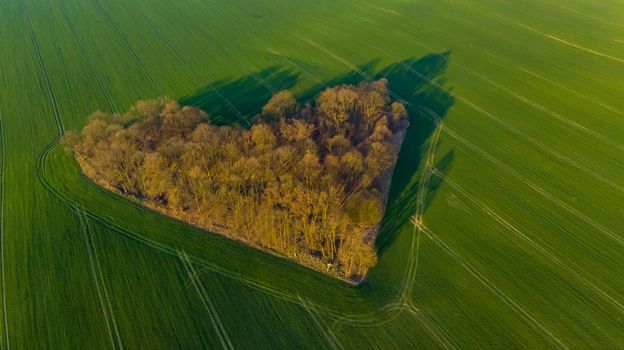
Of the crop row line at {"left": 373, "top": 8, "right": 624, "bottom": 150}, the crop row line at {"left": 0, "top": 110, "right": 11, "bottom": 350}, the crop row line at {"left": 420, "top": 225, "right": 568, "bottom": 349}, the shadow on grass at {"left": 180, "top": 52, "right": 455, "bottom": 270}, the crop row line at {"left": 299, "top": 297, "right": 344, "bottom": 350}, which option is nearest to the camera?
the crop row line at {"left": 299, "top": 297, "right": 344, "bottom": 350}

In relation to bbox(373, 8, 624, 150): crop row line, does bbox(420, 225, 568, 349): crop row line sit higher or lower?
lower

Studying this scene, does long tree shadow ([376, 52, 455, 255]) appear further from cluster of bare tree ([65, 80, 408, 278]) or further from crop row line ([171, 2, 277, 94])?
crop row line ([171, 2, 277, 94])

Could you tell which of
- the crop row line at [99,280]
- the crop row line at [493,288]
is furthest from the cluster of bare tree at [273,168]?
the crop row line at [493,288]

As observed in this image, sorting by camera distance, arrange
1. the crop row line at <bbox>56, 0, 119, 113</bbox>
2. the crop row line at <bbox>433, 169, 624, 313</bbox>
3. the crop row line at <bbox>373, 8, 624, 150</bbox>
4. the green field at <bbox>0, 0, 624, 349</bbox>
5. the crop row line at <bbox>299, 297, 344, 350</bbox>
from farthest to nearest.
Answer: the crop row line at <bbox>56, 0, 119, 113</bbox>, the crop row line at <bbox>373, 8, 624, 150</bbox>, the crop row line at <bbox>433, 169, 624, 313</bbox>, the green field at <bbox>0, 0, 624, 349</bbox>, the crop row line at <bbox>299, 297, 344, 350</bbox>

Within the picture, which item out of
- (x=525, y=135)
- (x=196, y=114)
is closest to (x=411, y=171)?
(x=525, y=135)

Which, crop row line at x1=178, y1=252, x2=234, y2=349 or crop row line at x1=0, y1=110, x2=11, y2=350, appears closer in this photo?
crop row line at x1=178, y1=252, x2=234, y2=349

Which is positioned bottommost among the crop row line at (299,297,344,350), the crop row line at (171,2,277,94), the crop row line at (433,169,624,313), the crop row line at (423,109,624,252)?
the crop row line at (299,297,344,350)

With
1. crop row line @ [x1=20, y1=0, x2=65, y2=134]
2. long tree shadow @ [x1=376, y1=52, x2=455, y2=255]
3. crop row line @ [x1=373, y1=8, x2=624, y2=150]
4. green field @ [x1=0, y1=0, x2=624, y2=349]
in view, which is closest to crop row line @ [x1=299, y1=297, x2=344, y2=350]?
green field @ [x1=0, y1=0, x2=624, y2=349]

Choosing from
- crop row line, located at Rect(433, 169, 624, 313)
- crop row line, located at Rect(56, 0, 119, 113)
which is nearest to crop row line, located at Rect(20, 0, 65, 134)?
crop row line, located at Rect(56, 0, 119, 113)
